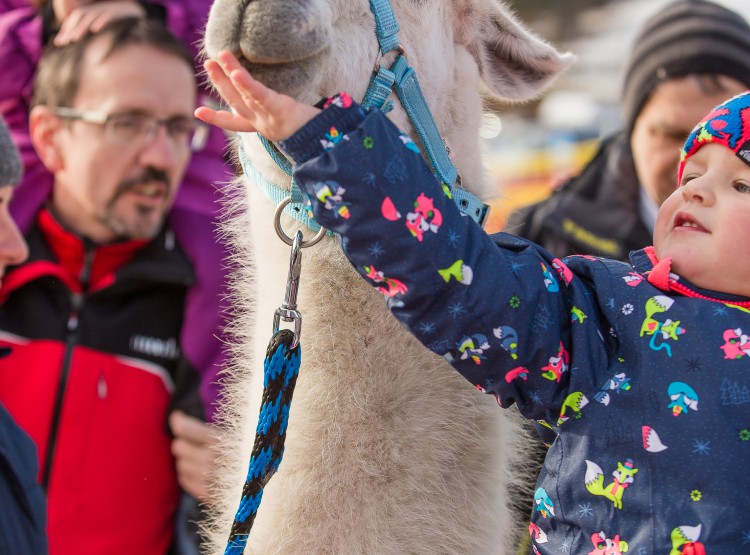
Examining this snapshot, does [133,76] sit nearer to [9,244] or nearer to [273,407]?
[9,244]

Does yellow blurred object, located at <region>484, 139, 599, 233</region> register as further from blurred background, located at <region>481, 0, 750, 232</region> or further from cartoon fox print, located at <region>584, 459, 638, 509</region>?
cartoon fox print, located at <region>584, 459, 638, 509</region>

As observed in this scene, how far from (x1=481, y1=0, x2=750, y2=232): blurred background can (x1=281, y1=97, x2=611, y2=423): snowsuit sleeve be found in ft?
18.9

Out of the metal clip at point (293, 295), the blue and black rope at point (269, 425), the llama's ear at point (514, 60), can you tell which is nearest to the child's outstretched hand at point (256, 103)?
the metal clip at point (293, 295)

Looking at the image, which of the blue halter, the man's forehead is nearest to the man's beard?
the man's forehead

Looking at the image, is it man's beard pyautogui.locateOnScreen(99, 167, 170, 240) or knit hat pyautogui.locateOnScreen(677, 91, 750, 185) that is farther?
man's beard pyautogui.locateOnScreen(99, 167, 170, 240)

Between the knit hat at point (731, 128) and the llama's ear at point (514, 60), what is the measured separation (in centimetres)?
67

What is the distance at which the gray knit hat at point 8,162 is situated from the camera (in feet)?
6.34

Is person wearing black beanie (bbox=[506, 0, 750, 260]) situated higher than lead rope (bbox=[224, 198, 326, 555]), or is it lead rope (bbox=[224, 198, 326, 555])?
person wearing black beanie (bbox=[506, 0, 750, 260])

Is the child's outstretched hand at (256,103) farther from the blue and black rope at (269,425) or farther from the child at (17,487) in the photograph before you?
the child at (17,487)

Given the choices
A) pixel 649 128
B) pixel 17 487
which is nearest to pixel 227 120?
pixel 17 487

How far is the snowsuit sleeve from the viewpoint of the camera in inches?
44.1

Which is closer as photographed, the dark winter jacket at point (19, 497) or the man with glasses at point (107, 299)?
the dark winter jacket at point (19, 497)

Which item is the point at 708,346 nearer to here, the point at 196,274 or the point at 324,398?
the point at 324,398

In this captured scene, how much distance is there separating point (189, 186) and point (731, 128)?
2.07m
